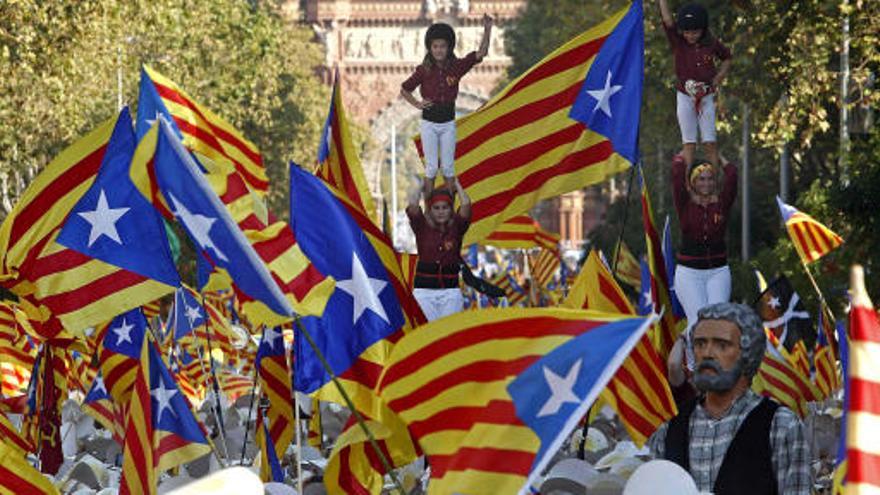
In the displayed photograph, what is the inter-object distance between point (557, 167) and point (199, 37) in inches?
1627

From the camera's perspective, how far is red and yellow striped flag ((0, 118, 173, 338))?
36.3 ft

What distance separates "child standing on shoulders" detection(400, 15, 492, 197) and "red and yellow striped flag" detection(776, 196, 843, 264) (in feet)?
8.53

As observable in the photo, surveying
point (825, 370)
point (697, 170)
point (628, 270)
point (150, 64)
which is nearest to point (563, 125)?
point (697, 170)

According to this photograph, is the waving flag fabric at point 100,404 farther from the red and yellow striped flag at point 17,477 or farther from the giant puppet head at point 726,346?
the giant puppet head at point 726,346

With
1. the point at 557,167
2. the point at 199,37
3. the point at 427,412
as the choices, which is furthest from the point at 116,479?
the point at 199,37

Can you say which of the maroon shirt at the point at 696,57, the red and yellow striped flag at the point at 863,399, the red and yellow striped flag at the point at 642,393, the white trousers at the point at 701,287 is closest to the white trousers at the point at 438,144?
the maroon shirt at the point at 696,57

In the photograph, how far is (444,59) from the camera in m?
15.1

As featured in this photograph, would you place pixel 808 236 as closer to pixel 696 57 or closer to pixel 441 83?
pixel 441 83

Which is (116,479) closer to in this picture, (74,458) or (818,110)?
(74,458)

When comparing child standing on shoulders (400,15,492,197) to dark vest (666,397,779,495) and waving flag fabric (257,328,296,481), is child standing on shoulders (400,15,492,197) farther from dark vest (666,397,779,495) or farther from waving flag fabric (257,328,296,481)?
dark vest (666,397,779,495)

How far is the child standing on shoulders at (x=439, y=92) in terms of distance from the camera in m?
15.0

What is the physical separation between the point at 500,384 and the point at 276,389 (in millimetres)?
5563

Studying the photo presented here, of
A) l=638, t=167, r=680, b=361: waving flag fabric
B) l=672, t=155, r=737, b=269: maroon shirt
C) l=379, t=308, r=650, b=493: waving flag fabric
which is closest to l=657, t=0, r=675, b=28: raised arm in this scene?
l=672, t=155, r=737, b=269: maroon shirt

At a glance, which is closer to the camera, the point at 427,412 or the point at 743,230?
the point at 427,412
